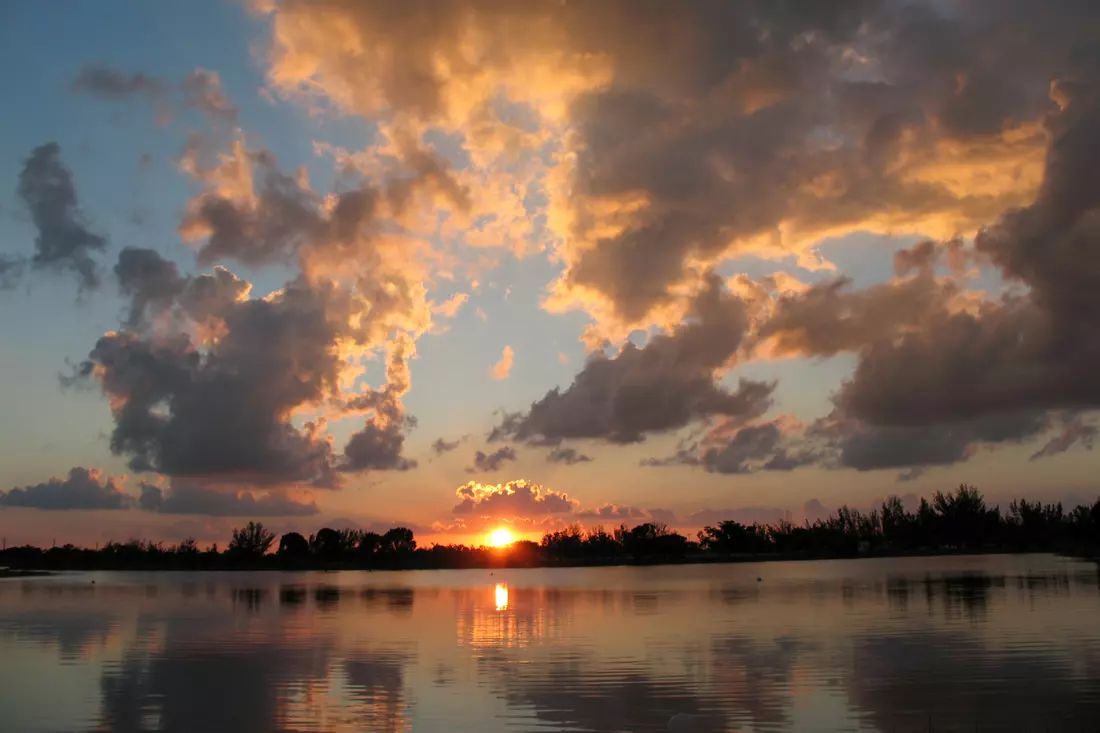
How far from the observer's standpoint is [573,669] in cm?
3844

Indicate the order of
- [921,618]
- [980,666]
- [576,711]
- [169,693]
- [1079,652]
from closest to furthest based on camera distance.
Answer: [576,711] → [169,693] → [980,666] → [1079,652] → [921,618]

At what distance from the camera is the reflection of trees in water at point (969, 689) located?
86.5ft

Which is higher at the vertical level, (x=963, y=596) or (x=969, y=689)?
(x=969, y=689)

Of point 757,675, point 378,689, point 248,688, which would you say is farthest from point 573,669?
point 248,688

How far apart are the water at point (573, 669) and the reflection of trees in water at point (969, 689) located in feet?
0.32

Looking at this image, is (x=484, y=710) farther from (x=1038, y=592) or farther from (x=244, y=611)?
(x=1038, y=592)

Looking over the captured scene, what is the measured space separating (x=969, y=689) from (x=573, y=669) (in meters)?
15.1

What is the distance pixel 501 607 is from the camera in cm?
8069

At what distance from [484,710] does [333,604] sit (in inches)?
2445

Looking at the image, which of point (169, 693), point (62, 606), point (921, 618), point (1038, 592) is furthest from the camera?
point (62, 606)

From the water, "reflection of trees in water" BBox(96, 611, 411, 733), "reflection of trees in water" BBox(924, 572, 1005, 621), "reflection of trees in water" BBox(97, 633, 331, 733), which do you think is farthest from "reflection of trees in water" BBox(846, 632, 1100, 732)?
"reflection of trees in water" BBox(97, 633, 331, 733)

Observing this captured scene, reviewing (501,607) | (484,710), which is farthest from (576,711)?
(501,607)

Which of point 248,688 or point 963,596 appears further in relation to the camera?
point 963,596

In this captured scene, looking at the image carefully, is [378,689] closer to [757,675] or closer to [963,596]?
[757,675]
